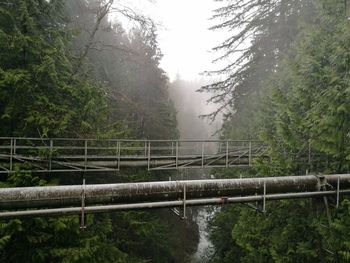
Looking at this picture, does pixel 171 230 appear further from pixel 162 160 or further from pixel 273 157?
pixel 273 157

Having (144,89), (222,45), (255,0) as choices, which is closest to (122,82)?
(144,89)

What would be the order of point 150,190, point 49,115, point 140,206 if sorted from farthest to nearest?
point 49,115 → point 150,190 → point 140,206

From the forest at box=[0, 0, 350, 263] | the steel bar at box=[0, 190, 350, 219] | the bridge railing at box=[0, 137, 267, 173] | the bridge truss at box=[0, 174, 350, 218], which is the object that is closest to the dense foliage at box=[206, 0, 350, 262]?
the forest at box=[0, 0, 350, 263]

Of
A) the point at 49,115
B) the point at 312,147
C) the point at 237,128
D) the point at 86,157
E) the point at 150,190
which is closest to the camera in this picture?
the point at 150,190

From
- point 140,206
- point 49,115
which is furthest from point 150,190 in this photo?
point 49,115

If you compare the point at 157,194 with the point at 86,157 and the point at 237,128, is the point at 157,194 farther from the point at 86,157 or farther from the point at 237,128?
the point at 237,128

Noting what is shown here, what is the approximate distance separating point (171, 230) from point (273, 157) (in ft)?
44.6

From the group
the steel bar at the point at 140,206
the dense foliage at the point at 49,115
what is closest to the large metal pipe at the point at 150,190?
the steel bar at the point at 140,206

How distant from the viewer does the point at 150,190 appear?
5793mm

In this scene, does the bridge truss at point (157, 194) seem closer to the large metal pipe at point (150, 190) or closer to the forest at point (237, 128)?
the large metal pipe at point (150, 190)

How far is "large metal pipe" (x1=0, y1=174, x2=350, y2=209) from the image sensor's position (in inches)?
203

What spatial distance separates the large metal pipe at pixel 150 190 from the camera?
203 inches

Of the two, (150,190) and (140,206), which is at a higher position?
(150,190)

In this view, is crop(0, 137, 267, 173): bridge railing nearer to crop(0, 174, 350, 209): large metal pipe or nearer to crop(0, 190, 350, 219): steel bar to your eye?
crop(0, 174, 350, 209): large metal pipe
